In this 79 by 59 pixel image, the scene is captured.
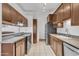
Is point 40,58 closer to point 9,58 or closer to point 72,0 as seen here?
point 9,58

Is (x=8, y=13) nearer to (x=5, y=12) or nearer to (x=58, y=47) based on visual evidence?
(x=5, y=12)

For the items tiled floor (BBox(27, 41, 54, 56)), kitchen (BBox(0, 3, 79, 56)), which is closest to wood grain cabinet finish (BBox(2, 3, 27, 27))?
kitchen (BBox(0, 3, 79, 56))

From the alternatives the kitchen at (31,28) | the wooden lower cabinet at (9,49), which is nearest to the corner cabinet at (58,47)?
the kitchen at (31,28)

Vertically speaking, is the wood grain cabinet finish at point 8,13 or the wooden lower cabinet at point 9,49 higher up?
the wood grain cabinet finish at point 8,13

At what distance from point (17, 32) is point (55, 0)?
7.69 feet

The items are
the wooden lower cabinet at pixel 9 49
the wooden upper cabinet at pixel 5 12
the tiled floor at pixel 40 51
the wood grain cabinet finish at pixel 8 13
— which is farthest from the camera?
the tiled floor at pixel 40 51

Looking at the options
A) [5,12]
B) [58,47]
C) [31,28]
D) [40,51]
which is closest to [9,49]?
[5,12]

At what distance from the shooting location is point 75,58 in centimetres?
132

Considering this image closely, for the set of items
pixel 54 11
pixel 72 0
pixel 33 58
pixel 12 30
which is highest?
pixel 54 11

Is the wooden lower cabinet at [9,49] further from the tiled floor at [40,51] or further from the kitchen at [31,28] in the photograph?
the tiled floor at [40,51]

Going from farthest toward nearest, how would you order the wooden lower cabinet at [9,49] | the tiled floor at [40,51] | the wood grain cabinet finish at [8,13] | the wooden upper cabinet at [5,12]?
the tiled floor at [40,51] → the wood grain cabinet finish at [8,13] → the wooden upper cabinet at [5,12] → the wooden lower cabinet at [9,49]

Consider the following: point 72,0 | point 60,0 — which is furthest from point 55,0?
point 72,0

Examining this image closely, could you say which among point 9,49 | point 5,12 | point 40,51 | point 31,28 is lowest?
point 40,51

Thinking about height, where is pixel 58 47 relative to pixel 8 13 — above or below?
below
